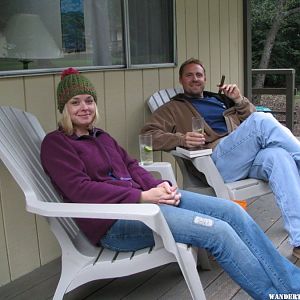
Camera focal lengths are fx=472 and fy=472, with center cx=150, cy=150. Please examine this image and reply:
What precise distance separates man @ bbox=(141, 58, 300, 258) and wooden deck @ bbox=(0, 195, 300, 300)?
386 mm

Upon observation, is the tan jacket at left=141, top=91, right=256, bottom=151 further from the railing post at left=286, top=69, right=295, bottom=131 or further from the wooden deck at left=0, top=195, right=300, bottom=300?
the railing post at left=286, top=69, right=295, bottom=131

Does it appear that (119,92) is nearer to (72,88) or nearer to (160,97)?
(160,97)

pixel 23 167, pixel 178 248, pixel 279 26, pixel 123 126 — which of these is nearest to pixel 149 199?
pixel 178 248

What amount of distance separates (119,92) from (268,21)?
14834mm

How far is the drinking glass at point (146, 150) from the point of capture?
265 cm

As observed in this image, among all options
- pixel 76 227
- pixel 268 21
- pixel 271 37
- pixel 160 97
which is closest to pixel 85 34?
pixel 160 97

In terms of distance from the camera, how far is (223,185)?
2637mm

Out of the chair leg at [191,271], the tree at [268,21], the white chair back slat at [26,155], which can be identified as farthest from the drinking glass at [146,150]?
the tree at [268,21]

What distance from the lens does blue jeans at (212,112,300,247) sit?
2379 millimetres

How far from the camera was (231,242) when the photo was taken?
69.9 inches

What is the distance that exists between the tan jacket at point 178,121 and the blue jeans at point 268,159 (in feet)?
0.84

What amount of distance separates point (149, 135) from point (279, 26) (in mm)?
15115

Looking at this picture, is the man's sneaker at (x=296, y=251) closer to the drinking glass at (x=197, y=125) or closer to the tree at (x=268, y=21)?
the drinking glass at (x=197, y=125)

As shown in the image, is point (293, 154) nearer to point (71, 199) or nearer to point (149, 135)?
point (149, 135)
